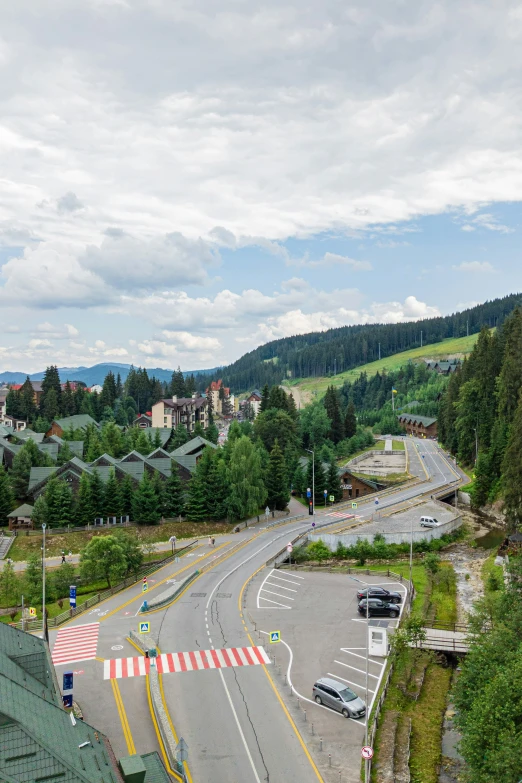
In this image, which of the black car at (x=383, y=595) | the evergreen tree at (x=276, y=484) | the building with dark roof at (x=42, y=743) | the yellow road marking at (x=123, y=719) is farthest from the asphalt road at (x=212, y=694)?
the evergreen tree at (x=276, y=484)

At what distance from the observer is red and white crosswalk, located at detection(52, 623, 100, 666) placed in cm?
3459

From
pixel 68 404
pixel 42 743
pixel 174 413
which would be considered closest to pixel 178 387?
pixel 174 413

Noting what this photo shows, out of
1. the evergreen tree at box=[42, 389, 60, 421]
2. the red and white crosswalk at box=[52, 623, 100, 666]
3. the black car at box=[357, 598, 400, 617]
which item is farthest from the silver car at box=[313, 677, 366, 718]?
the evergreen tree at box=[42, 389, 60, 421]

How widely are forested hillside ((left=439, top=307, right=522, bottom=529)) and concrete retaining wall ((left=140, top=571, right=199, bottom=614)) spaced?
32756 mm

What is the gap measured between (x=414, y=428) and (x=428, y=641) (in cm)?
14310

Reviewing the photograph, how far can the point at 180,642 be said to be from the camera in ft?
120

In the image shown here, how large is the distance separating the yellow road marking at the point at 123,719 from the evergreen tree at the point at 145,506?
38269 mm

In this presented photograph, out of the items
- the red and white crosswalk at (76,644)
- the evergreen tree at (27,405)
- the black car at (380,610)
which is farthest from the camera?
the evergreen tree at (27,405)

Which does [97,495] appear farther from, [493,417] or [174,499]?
[493,417]

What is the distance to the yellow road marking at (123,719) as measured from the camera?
83.9 ft

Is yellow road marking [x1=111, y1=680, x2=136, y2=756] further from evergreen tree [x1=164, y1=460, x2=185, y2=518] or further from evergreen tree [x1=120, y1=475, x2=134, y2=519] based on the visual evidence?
evergreen tree [x1=164, y1=460, x2=185, y2=518]

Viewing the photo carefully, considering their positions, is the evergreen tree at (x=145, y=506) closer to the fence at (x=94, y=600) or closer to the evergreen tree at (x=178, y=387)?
the fence at (x=94, y=600)

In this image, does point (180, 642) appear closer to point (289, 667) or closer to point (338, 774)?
point (289, 667)

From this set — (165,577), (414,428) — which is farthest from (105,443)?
(414,428)
